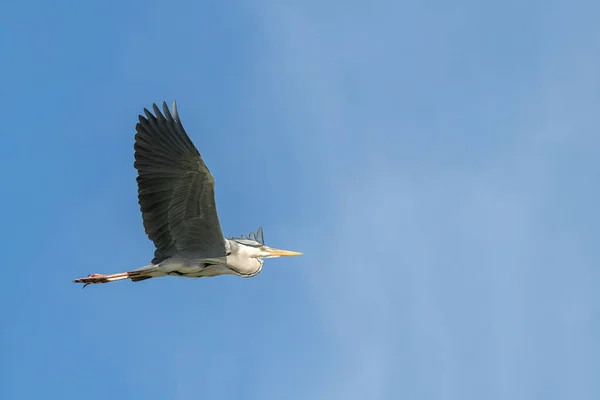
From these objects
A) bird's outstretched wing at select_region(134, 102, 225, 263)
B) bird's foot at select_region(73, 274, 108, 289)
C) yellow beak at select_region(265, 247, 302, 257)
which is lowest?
bird's foot at select_region(73, 274, 108, 289)

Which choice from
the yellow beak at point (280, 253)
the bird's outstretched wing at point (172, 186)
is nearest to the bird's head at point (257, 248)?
the yellow beak at point (280, 253)

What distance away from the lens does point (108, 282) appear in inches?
535

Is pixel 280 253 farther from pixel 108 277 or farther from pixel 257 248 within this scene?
pixel 108 277

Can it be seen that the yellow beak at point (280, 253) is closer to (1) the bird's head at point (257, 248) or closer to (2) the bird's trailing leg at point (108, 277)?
(1) the bird's head at point (257, 248)

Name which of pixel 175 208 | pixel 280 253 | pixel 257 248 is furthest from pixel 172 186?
pixel 280 253

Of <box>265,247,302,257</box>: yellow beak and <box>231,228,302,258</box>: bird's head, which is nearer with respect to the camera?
<box>231,228,302,258</box>: bird's head

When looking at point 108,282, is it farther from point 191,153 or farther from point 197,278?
point 191,153

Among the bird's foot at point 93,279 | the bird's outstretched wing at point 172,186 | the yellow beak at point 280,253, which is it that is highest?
the yellow beak at point 280,253

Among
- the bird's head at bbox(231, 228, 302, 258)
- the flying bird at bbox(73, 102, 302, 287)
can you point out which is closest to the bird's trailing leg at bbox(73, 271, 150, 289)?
the flying bird at bbox(73, 102, 302, 287)

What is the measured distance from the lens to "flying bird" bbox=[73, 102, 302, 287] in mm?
12578

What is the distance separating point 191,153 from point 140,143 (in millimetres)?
929

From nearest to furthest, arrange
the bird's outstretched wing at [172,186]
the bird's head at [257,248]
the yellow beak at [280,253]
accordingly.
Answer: the bird's outstretched wing at [172,186] < the bird's head at [257,248] < the yellow beak at [280,253]

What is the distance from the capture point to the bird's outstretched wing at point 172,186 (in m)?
12.5

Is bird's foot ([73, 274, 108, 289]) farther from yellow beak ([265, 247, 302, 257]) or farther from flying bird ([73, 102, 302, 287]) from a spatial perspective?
yellow beak ([265, 247, 302, 257])
